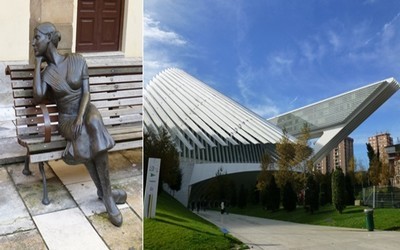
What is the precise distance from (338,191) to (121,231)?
2.56ft

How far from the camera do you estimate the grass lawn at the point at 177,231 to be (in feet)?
4.48

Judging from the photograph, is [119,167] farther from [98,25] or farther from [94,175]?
[98,25]

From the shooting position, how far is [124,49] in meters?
3.81

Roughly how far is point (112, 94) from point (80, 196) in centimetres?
50

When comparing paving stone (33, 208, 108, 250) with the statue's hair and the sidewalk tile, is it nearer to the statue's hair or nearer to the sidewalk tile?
the sidewalk tile

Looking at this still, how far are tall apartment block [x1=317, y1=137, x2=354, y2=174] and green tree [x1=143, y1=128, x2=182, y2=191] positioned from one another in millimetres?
399

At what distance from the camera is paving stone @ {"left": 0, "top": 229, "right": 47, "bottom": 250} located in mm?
1638

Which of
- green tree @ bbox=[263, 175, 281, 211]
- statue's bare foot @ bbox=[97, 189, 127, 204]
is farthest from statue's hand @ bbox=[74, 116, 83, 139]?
green tree @ bbox=[263, 175, 281, 211]

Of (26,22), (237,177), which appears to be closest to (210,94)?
(237,177)

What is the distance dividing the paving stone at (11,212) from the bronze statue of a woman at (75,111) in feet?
0.76

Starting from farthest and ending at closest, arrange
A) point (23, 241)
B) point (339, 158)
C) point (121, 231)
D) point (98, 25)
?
point (98, 25) → point (121, 231) → point (23, 241) → point (339, 158)

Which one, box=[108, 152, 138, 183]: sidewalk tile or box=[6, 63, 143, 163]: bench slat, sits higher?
box=[6, 63, 143, 163]: bench slat

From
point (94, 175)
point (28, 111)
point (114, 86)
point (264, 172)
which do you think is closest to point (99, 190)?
point (94, 175)

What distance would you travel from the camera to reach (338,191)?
4.62ft
